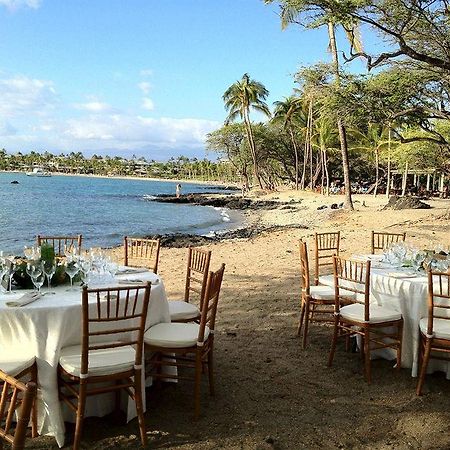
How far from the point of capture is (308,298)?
5477 mm

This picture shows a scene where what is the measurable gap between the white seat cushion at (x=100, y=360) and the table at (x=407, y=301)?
8.54 ft

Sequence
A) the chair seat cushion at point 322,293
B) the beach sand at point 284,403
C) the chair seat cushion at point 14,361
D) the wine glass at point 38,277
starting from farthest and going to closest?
1. the chair seat cushion at point 322,293
2. the wine glass at point 38,277
3. the beach sand at point 284,403
4. the chair seat cushion at point 14,361

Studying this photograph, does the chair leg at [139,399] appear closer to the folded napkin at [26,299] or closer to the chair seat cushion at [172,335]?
the chair seat cushion at [172,335]

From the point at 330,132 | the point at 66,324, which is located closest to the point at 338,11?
the point at 66,324

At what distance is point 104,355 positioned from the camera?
3.45m

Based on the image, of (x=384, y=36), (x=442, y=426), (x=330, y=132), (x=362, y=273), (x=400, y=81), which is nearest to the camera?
(x=442, y=426)

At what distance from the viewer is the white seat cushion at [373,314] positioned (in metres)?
4.59

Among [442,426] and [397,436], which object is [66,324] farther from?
[442,426]

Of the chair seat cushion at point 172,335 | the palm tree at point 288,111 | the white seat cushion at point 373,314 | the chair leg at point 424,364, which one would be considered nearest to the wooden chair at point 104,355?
the chair seat cushion at point 172,335

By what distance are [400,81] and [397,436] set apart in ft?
29.5

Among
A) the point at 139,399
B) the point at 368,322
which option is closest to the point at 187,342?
the point at 139,399

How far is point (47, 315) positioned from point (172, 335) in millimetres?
988

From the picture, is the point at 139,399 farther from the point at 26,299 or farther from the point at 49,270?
the point at 49,270

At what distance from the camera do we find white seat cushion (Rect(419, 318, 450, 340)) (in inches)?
163
